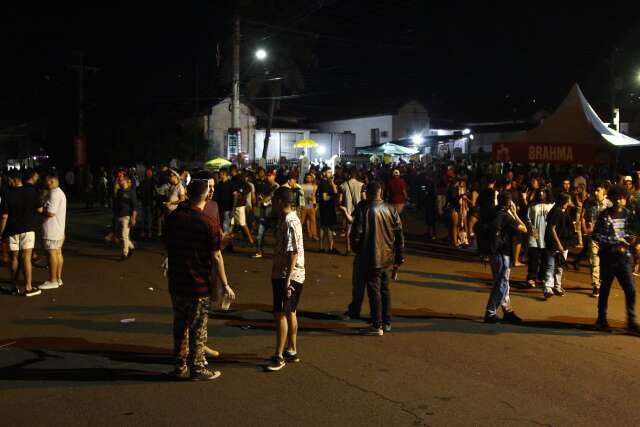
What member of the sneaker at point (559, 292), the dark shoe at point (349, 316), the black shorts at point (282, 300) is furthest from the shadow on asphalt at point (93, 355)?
the sneaker at point (559, 292)

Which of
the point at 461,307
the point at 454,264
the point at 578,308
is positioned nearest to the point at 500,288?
the point at 461,307

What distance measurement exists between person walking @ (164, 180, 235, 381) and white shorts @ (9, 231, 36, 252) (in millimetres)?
4893

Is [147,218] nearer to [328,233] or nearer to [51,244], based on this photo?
[328,233]

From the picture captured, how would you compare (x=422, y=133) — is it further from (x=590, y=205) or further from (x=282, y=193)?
(x=282, y=193)

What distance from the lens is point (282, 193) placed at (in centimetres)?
659

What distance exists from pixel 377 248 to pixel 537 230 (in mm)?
4427

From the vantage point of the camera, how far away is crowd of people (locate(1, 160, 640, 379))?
605 centimetres

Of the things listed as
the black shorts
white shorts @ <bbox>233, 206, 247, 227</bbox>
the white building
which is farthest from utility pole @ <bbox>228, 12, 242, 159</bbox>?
the white building

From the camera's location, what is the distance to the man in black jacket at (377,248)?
308 inches

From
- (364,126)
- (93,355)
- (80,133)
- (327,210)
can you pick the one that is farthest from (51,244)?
(364,126)

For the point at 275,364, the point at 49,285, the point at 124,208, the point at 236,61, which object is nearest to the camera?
the point at 275,364

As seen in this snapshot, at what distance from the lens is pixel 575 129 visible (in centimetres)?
1656

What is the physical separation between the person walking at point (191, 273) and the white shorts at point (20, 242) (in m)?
4.89

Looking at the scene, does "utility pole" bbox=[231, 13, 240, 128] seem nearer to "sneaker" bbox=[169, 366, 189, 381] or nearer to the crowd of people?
the crowd of people
